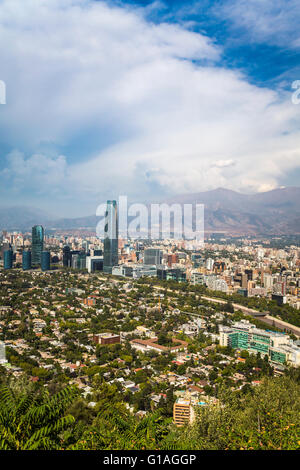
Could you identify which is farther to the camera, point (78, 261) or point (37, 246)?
point (78, 261)

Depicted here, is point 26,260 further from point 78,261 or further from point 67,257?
point 78,261

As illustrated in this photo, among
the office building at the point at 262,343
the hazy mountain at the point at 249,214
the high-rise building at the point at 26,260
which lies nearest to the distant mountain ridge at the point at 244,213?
the hazy mountain at the point at 249,214

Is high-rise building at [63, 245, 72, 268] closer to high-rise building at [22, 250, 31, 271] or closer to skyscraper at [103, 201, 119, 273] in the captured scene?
skyscraper at [103, 201, 119, 273]

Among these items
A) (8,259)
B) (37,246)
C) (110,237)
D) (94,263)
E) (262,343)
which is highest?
(110,237)

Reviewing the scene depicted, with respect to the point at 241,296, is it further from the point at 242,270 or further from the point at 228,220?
the point at 228,220

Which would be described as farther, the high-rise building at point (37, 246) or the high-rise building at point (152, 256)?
the high-rise building at point (152, 256)

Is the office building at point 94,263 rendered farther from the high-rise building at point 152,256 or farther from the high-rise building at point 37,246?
the high-rise building at point 37,246

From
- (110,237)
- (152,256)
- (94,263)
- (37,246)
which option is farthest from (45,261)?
(152,256)
